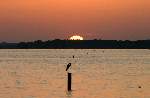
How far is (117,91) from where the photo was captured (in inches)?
1704

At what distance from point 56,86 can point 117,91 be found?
727 cm

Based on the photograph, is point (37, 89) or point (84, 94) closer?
point (84, 94)

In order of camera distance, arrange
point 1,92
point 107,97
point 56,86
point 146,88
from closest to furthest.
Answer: point 107,97
point 1,92
point 146,88
point 56,86

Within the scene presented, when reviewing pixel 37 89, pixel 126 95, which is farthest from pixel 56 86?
pixel 126 95

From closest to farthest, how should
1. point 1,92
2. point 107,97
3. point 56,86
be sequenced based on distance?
point 107,97 → point 1,92 → point 56,86

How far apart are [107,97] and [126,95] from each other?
219 cm

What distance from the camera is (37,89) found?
45.3 m

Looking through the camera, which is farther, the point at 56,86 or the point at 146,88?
the point at 56,86

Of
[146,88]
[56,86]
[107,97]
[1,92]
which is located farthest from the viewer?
[56,86]

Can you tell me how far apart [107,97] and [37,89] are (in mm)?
8477

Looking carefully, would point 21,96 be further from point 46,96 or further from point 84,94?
point 84,94

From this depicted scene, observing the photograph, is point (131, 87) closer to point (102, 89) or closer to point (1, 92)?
point (102, 89)

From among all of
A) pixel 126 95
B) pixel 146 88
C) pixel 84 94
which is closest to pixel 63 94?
pixel 84 94

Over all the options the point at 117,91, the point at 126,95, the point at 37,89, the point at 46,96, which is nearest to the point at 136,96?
the point at 126,95
